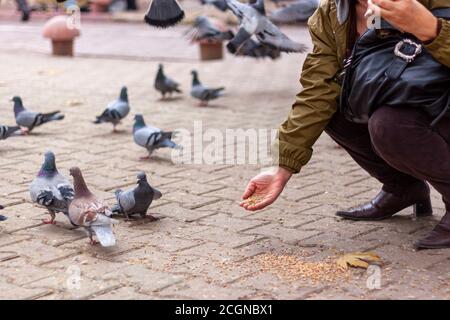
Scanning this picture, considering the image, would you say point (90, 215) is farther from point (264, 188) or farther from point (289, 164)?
point (289, 164)

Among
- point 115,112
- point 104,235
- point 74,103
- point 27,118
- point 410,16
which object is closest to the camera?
point 410,16

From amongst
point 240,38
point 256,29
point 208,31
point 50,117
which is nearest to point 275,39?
point 256,29

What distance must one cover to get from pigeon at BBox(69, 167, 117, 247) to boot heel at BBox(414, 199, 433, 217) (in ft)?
5.36

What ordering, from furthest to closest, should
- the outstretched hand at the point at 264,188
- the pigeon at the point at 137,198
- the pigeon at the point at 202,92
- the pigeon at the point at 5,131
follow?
the pigeon at the point at 202,92, the pigeon at the point at 5,131, the pigeon at the point at 137,198, the outstretched hand at the point at 264,188

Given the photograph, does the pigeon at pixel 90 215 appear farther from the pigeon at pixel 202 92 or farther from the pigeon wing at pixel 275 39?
the pigeon at pixel 202 92

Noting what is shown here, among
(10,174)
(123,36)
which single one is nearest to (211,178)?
(10,174)

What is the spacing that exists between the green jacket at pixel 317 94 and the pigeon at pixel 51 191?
110 cm

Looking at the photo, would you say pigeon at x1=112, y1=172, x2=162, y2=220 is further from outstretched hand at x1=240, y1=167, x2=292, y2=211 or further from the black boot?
the black boot

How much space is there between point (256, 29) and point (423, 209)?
267cm

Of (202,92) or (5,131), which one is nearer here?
(5,131)

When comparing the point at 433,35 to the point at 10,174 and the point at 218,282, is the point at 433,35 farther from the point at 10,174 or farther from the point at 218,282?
the point at 10,174

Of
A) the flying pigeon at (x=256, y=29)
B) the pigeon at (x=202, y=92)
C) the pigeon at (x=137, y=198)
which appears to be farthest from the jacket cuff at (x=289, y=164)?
the pigeon at (x=202, y=92)

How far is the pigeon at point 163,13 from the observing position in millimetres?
4312

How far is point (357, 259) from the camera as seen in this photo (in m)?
3.58
